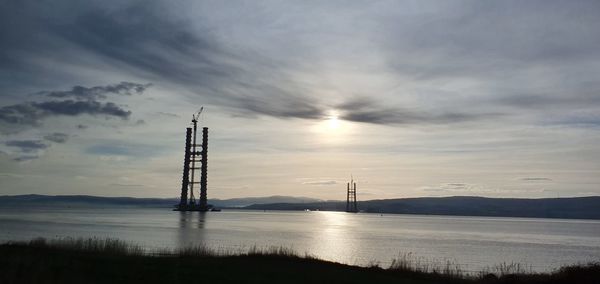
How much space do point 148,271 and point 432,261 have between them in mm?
39429

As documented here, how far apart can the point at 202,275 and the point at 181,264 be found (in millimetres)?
3893

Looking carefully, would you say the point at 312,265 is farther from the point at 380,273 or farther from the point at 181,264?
the point at 181,264

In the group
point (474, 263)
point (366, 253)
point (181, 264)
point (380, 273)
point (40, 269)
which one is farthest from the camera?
point (366, 253)

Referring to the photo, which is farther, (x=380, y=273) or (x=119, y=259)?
(x=380, y=273)

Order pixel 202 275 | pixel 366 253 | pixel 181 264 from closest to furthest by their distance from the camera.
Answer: pixel 202 275, pixel 181 264, pixel 366 253

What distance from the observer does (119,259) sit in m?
26.9

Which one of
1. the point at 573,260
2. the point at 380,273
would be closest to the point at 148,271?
the point at 380,273

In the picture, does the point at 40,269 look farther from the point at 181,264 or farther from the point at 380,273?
the point at 380,273

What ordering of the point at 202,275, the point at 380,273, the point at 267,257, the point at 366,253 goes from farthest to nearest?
1. the point at 366,253
2. the point at 267,257
3. the point at 380,273
4. the point at 202,275

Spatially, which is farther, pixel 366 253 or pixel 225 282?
pixel 366 253

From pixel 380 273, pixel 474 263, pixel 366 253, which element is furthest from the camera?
pixel 366 253

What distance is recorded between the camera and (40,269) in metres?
20.5

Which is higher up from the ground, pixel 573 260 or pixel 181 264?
pixel 181 264

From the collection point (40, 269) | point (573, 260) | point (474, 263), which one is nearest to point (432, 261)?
point (474, 263)
